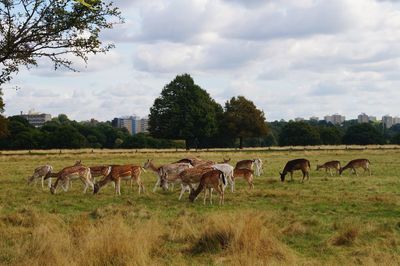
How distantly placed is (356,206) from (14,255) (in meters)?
11.8

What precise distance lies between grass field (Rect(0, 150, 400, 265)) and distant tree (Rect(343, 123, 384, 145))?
91.3m

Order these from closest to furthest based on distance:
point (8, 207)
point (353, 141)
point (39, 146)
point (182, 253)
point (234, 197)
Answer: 1. point (182, 253)
2. point (8, 207)
3. point (234, 197)
4. point (39, 146)
5. point (353, 141)

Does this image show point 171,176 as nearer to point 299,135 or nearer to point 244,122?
point 244,122

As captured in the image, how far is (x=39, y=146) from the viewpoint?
3752 inches

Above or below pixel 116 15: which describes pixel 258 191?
below

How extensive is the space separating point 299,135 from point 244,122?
2584cm

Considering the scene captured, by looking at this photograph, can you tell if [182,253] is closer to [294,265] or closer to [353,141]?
[294,265]

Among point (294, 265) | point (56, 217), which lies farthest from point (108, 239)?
point (56, 217)

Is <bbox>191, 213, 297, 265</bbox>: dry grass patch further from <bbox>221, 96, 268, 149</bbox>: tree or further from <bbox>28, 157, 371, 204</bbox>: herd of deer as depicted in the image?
<bbox>221, 96, 268, 149</bbox>: tree

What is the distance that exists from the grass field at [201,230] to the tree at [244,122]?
63232 millimetres

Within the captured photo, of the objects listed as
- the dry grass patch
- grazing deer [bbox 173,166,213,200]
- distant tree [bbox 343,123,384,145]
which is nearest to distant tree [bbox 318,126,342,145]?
distant tree [bbox 343,123,384,145]

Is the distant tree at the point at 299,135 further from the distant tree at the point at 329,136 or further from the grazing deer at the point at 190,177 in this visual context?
the grazing deer at the point at 190,177

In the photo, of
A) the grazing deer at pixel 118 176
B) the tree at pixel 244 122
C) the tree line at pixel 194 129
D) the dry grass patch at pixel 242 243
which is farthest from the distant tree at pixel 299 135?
the dry grass patch at pixel 242 243

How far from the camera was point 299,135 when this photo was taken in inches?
4190
